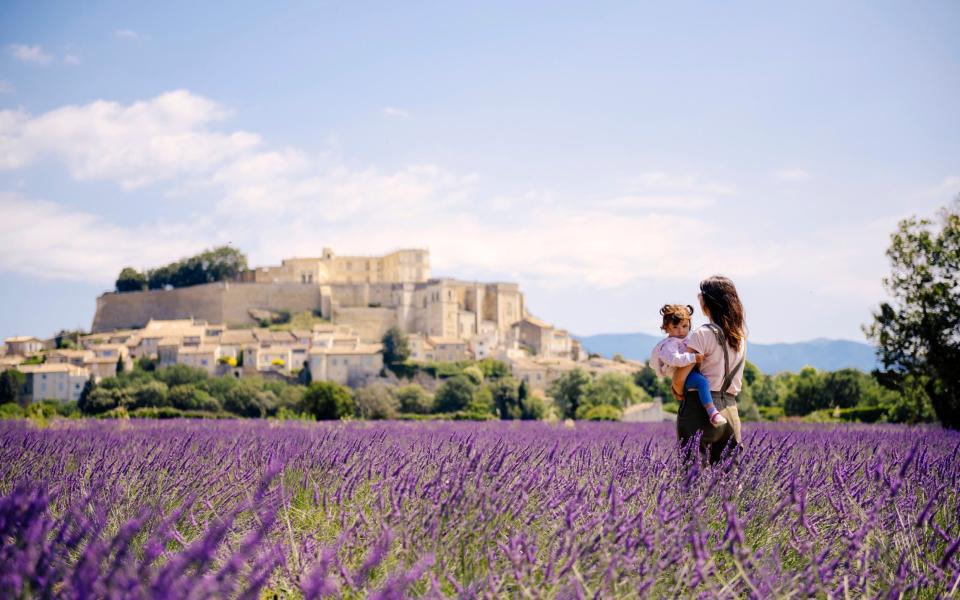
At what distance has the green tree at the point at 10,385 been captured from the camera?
53.3 meters

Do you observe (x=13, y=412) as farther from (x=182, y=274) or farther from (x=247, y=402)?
(x=182, y=274)

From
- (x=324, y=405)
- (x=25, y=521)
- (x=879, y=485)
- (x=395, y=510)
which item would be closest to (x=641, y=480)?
(x=879, y=485)

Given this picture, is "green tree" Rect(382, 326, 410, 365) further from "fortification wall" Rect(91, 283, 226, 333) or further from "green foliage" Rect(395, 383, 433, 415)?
"fortification wall" Rect(91, 283, 226, 333)

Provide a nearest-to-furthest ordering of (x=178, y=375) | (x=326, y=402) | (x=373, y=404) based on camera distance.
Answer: (x=326, y=402), (x=373, y=404), (x=178, y=375)

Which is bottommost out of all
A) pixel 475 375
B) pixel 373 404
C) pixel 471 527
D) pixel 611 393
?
pixel 373 404

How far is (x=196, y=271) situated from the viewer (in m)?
84.7

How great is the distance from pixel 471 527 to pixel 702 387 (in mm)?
1976

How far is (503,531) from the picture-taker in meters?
2.79

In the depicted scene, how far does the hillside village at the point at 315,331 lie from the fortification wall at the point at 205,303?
0.09 metres

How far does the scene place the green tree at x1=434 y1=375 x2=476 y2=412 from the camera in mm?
48312

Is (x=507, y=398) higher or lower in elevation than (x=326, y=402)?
lower

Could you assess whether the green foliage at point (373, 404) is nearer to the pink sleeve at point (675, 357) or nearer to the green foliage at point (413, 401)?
the green foliage at point (413, 401)

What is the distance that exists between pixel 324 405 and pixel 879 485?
112 feet

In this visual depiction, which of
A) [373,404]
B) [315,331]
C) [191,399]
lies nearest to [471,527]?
[373,404]
